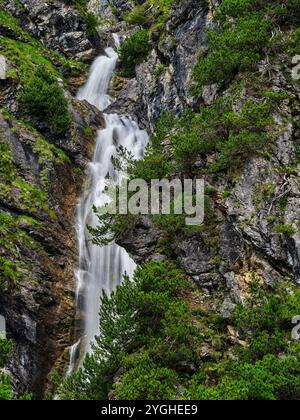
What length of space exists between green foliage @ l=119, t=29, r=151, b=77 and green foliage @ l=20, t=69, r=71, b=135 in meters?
10.5

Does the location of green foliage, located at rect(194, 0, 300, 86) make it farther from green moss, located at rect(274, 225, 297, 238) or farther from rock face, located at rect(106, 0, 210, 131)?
green moss, located at rect(274, 225, 297, 238)

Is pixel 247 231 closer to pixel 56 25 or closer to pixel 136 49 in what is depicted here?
pixel 136 49

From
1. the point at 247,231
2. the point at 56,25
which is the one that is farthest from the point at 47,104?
the point at 247,231

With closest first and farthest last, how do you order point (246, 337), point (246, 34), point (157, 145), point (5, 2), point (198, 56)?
1. point (246, 337)
2. point (246, 34)
3. point (157, 145)
4. point (198, 56)
5. point (5, 2)

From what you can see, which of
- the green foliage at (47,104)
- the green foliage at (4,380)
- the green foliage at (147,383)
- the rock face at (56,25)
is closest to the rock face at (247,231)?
the green foliage at (147,383)

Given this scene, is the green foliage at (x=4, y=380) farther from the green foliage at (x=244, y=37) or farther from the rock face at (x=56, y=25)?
the rock face at (x=56, y=25)

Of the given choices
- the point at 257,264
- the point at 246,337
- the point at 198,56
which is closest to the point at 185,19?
the point at 198,56

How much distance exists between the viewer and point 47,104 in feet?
102

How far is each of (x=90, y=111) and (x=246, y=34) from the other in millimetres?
14996

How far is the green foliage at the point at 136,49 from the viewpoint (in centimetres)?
3941

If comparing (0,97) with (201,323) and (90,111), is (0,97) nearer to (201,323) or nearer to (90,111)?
(90,111)

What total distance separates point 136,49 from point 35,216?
805 inches

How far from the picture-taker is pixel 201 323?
19.1 m

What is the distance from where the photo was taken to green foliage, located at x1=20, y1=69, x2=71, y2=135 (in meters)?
31.0
